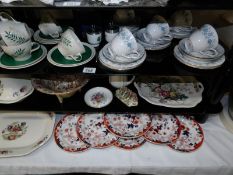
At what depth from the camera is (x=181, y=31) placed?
801 mm

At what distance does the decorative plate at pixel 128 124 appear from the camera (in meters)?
0.82

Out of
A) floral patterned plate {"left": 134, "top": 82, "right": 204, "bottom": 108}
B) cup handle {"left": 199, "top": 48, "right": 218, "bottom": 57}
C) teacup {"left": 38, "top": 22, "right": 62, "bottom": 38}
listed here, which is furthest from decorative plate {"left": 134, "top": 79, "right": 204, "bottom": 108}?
teacup {"left": 38, "top": 22, "right": 62, "bottom": 38}

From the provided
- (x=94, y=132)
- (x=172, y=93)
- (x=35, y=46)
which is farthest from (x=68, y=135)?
(x=172, y=93)

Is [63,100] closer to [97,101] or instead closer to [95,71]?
[97,101]

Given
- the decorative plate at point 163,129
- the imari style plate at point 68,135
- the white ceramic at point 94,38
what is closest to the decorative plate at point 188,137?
the decorative plate at point 163,129

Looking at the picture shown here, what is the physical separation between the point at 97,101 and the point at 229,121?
0.52m

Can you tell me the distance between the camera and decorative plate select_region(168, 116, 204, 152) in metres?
0.79

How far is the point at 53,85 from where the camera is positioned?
0.84 meters

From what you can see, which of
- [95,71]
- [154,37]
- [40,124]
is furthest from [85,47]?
[40,124]

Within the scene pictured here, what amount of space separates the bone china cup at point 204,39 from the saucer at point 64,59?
1.07ft

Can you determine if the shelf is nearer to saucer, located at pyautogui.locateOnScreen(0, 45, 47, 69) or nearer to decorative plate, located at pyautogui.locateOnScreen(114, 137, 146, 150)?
saucer, located at pyautogui.locateOnScreen(0, 45, 47, 69)

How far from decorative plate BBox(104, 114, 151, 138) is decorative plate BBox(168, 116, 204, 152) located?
12 centimetres

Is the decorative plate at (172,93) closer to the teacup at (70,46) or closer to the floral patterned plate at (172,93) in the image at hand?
the floral patterned plate at (172,93)

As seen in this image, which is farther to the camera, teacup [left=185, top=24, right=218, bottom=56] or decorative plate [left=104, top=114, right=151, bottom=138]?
decorative plate [left=104, top=114, right=151, bottom=138]
